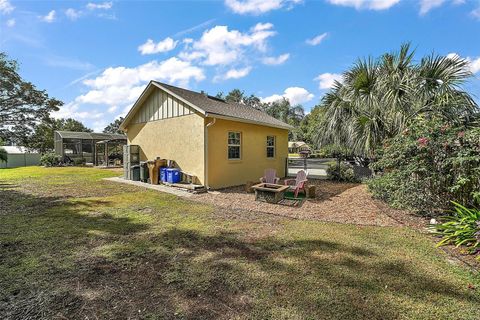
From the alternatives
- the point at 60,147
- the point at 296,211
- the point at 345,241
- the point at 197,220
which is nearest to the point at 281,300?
the point at 345,241

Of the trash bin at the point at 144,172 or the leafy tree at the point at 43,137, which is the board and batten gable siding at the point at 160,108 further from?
the leafy tree at the point at 43,137

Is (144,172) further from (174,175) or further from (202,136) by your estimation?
(202,136)

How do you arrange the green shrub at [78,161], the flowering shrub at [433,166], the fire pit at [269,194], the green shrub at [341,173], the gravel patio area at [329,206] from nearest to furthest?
the flowering shrub at [433,166], the gravel patio area at [329,206], the fire pit at [269,194], the green shrub at [341,173], the green shrub at [78,161]

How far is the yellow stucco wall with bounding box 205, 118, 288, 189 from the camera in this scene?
9633 mm

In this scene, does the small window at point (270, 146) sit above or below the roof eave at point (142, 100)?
below

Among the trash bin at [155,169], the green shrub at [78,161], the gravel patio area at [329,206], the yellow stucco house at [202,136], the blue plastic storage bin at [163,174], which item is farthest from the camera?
the green shrub at [78,161]

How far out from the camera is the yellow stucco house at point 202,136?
374 inches

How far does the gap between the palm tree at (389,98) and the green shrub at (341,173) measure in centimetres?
223

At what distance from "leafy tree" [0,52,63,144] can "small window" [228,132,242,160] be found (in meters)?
27.1

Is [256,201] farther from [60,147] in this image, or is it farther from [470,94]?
[60,147]

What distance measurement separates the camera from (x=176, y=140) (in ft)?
35.0

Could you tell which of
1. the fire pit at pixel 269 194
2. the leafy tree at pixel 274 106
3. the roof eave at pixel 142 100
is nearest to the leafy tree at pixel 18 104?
the roof eave at pixel 142 100

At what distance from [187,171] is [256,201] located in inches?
154

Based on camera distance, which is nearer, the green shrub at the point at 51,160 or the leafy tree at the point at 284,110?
the green shrub at the point at 51,160
